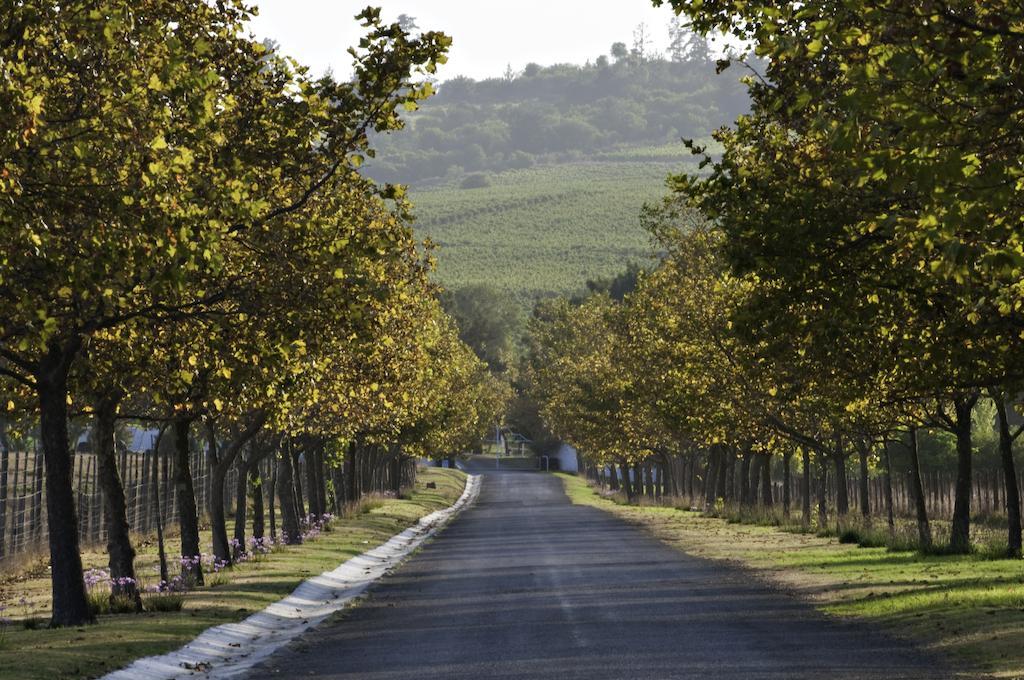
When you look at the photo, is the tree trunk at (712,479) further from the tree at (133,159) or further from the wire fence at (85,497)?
the tree at (133,159)

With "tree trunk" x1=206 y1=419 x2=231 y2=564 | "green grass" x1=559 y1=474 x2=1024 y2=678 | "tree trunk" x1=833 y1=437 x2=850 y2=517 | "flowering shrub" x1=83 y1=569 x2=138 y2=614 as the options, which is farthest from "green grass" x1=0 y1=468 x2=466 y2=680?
"tree trunk" x1=833 y1=437 x2=850 y2=517

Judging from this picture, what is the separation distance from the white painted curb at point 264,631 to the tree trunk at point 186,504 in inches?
80.1

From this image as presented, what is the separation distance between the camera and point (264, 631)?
904 inches

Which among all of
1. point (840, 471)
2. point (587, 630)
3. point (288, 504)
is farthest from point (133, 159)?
point (840, 471)

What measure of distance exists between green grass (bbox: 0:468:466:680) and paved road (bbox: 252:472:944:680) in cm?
181

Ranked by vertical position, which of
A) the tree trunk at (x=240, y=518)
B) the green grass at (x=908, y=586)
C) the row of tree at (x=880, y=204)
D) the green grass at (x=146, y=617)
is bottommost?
the green grass at (x=908, y=586)

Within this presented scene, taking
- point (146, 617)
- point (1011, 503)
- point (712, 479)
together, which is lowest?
point (146, 617)

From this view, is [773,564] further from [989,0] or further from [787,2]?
[989,0]

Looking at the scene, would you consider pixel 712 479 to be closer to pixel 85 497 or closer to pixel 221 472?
pixel 85 497

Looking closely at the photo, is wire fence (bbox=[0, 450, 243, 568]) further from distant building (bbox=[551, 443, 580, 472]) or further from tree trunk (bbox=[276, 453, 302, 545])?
distant building (bbox=[551, 443, 580, 472])

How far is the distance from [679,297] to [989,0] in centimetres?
4186

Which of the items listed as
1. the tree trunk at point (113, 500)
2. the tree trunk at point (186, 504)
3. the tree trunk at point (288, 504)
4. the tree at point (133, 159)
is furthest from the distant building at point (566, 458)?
the tree at point (133, 159)

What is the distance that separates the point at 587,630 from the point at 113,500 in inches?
336

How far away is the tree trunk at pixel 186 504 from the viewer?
2923 centimetres
